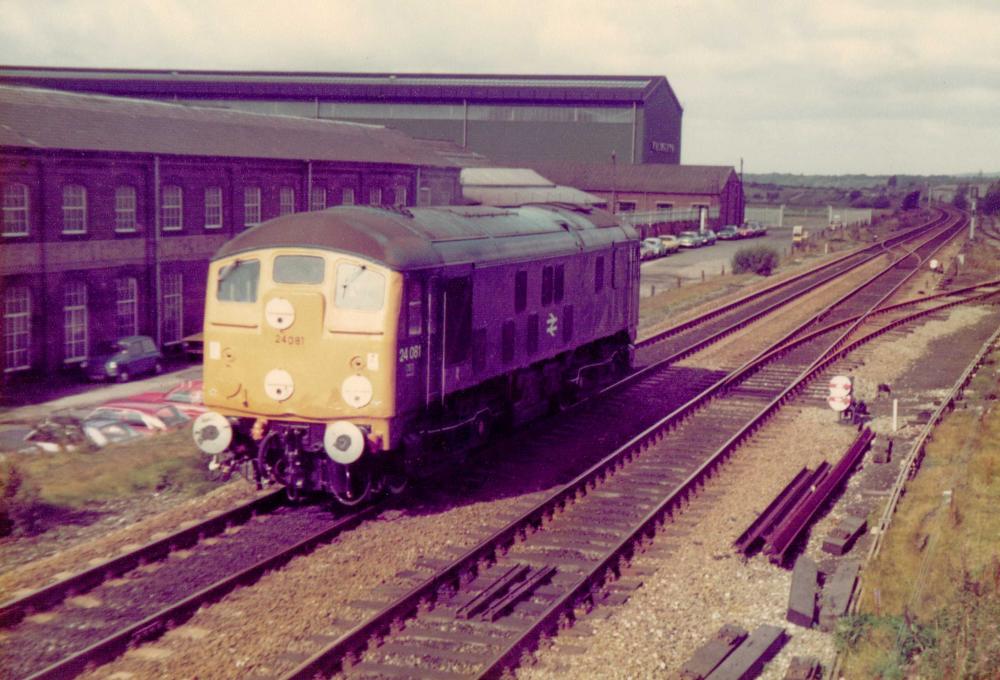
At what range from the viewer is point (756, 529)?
13.1 metres

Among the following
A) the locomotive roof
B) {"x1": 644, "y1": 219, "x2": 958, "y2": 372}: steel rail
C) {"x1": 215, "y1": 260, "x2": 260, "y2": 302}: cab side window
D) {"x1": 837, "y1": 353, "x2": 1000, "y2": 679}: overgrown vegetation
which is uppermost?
the locomotive roof

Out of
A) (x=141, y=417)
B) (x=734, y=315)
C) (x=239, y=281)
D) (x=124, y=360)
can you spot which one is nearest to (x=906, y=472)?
(x=239, y=281)

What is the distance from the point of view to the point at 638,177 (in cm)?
8238

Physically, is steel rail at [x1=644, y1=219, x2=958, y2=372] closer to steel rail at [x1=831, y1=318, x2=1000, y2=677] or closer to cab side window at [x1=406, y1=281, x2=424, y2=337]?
steel rail at [x1=831, y1=318, x2=1000, y2=677]

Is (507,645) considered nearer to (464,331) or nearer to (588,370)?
(464,331)

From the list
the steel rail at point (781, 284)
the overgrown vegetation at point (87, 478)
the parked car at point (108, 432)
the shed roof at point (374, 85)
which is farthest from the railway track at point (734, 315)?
the shed roof at point (374, 85)

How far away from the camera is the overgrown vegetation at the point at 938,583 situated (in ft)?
28.8

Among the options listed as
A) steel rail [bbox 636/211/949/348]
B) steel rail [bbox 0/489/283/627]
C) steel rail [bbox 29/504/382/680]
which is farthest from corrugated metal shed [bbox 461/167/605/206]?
steel rail [bbox 29/504/382/680]

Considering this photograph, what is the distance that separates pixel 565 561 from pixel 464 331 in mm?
3769

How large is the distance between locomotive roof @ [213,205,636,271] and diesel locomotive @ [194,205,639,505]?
26 mm

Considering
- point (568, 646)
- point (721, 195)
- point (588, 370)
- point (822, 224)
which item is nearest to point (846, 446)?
point (588, 370)

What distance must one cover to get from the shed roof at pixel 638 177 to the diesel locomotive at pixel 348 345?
66547 mm

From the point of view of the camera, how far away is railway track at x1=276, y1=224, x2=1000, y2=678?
953 centimetres

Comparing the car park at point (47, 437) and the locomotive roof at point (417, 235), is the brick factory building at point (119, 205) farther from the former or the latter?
the locomotive roof at point (417, 235)
